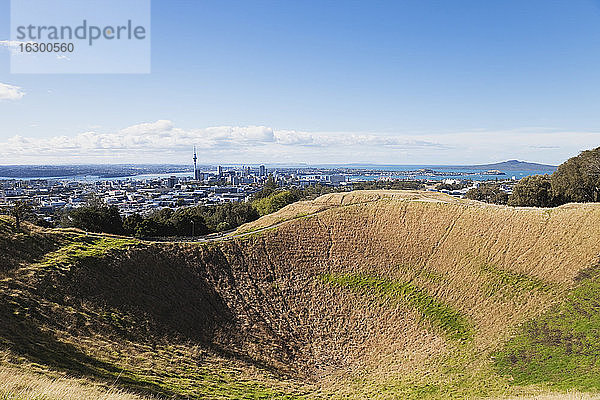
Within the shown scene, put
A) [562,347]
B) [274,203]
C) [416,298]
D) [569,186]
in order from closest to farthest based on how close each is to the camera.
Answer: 1. [562,347]
2. [416,298]
3. [569,186]
4. [274,203]

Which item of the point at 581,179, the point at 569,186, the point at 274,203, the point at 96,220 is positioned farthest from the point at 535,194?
the point at 96,220

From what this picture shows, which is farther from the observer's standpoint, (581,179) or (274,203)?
(274,203)

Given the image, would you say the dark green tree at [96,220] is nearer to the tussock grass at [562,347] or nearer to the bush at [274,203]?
the bush at [274,203]

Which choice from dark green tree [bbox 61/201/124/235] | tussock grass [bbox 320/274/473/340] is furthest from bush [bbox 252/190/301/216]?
tussock grass [bbox 320/274/473/340]

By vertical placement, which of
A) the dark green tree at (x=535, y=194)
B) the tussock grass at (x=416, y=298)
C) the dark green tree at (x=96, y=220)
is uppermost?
the dark green tree at (x=535, y=194)

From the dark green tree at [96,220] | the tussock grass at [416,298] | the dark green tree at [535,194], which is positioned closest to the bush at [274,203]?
the dark green tree at [96,220]

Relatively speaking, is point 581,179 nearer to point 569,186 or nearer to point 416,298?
point 569,186

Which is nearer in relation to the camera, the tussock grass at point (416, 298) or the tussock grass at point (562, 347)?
the tussock grass at point (562, 347)

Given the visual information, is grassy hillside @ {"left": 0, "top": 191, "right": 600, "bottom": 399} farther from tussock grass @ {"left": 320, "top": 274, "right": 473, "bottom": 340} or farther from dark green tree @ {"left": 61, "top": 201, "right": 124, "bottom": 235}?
dark green tree @ {"left": 61, "top": 201, "right": 124, "bottom": 235}

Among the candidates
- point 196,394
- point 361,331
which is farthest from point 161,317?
point 361,331
